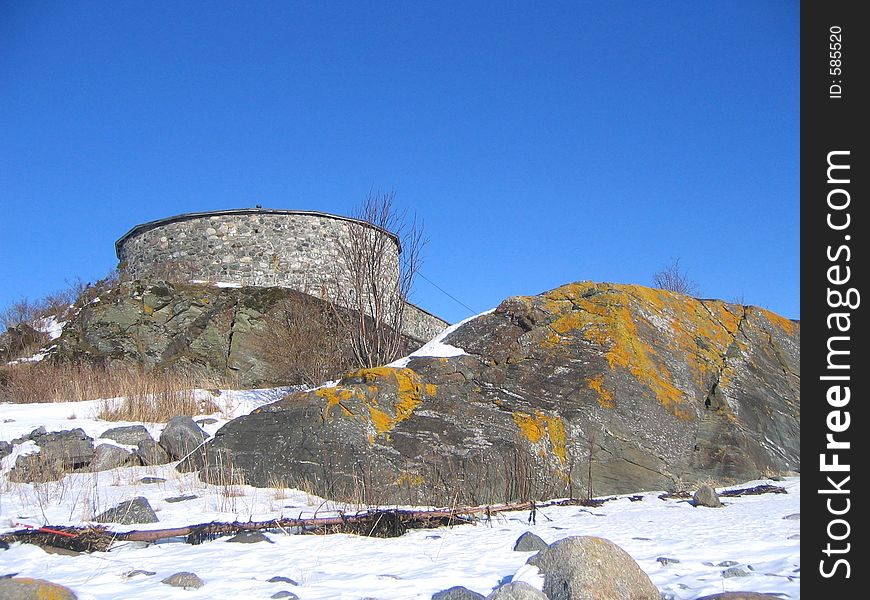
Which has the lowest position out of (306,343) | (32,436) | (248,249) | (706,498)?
(706,498)

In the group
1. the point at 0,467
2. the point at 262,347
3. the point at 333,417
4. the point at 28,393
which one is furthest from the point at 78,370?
the point at 333,417

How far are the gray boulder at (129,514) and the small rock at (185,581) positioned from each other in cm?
141

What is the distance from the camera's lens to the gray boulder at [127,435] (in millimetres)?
7270

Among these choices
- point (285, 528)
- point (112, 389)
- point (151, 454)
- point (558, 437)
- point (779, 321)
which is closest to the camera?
point (285, 528)

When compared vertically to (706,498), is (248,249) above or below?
above

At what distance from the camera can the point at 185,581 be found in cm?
297

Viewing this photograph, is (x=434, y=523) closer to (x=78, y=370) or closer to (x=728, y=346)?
(x=728, y=346)

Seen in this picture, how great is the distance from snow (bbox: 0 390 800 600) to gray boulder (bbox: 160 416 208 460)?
1286 millimetres

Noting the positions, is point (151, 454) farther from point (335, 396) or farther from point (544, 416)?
point (544, 416)

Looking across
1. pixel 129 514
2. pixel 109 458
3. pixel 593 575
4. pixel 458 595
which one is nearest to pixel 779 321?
pixel 593 575

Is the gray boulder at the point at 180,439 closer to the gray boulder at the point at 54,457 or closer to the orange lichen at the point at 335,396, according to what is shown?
the gray boulder at the point at 54,457

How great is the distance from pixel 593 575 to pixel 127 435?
613cm

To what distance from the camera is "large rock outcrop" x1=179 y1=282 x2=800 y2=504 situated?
5.50 m

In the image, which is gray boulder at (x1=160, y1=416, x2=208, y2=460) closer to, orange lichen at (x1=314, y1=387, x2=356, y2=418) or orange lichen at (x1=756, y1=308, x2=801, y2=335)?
orange lichen at (x1=314, y1=387, x2=356, y2=418)
